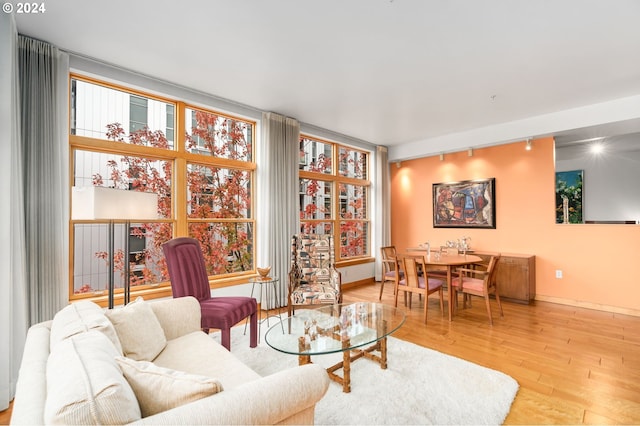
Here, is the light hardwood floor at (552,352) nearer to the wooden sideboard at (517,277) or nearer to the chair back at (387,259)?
the wooden sideboard at (517,277)

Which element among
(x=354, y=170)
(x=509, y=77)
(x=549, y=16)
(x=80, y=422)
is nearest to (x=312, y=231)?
(x=354, y=170)

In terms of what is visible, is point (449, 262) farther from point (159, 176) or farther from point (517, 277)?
point (159, 176)

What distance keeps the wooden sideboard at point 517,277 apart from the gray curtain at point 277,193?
3.22m

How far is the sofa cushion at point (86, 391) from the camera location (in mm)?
833

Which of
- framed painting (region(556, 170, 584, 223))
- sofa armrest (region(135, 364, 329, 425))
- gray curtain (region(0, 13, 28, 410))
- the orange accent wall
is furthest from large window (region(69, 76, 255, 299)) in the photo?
framed painting (region(556, 170, 584, 223))

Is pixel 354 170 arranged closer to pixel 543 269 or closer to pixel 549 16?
pixel 543 269

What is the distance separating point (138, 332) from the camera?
183 cm

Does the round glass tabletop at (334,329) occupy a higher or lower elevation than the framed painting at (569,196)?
lower

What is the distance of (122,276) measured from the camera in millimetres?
3432

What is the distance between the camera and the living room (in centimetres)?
423

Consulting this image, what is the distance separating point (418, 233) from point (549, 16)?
446 centimetres

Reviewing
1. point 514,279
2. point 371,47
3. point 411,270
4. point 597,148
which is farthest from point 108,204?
point 597,148

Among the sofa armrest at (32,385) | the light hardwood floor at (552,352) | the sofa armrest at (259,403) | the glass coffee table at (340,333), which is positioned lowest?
the light hardwood floor at (552,352)

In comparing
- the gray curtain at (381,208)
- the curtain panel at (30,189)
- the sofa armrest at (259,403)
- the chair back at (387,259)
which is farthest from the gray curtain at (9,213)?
the gray curtain at (381,208)
